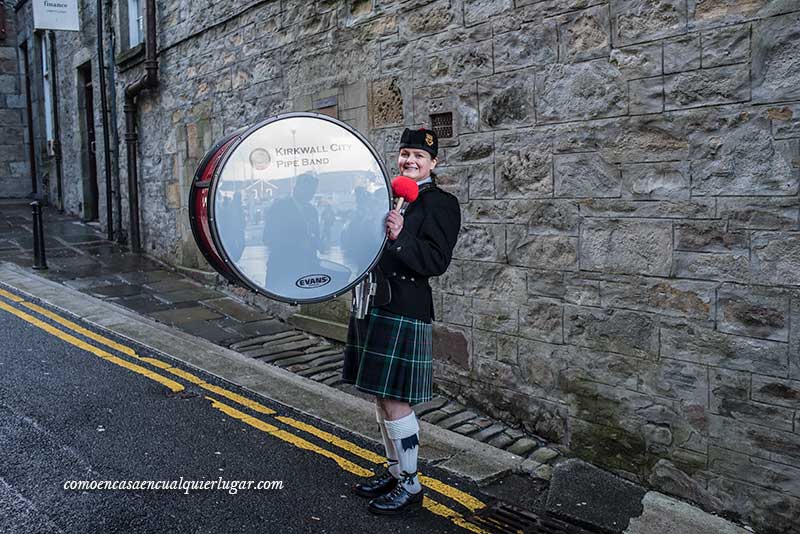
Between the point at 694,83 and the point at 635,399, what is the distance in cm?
175

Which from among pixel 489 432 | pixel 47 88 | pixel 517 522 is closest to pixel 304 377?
pixel 489 432

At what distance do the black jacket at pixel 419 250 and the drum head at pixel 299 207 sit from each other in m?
0.17

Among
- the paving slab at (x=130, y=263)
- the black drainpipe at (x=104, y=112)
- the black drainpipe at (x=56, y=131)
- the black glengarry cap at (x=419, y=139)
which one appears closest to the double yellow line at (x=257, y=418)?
the black glengarry cap at (x=419, y=139)

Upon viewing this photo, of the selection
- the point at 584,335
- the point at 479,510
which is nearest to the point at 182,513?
the point at 479,510

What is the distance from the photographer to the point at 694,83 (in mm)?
3855

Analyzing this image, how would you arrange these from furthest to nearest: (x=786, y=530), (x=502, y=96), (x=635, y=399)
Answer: (x=502, y=96), (x=635, y=399), (x=786, y=530)

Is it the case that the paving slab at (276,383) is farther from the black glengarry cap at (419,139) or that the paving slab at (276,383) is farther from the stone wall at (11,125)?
the stone wall at (11,125)

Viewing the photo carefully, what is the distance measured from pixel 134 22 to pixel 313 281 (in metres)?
10.5

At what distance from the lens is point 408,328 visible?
363 cm

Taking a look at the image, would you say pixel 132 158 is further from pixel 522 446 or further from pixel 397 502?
pixel 397 502

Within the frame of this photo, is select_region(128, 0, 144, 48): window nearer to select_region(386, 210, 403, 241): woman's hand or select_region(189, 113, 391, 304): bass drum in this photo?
select_region(189, 113, 391, 304): bass drum

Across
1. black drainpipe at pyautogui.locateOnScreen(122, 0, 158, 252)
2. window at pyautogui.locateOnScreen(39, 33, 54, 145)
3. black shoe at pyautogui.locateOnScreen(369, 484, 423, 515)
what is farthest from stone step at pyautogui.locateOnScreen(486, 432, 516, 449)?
window at pyautogui.locateOnScreen(39, 33, 54, 145)

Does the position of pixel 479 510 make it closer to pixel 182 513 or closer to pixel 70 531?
pixel 182 513

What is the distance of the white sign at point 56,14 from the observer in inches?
492
